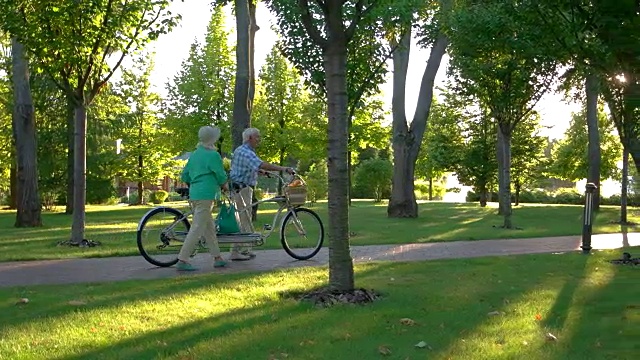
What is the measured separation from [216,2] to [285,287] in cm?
1416

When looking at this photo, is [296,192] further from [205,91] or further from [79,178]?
[205,91]

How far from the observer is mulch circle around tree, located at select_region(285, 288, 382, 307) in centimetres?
609

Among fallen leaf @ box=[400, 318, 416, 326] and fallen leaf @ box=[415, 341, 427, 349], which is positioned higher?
fallen leaf @ box=[400, 318, 416, 326]

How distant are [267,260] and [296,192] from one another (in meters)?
1.14

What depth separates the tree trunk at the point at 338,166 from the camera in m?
6.26

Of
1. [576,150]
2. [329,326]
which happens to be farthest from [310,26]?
[576,150]

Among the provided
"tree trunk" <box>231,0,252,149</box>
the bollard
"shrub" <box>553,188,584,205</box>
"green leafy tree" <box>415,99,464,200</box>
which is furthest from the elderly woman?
"shrub" <box>553,188,584,205</box>

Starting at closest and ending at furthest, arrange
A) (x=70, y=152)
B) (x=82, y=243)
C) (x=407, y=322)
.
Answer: (x=407, y=322), (x=82, y=243), (x=70, y=152)

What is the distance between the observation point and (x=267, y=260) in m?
9.48

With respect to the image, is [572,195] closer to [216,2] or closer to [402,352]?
[216,2]

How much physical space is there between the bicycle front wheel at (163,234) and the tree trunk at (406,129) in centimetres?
1410

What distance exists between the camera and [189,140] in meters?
38.2

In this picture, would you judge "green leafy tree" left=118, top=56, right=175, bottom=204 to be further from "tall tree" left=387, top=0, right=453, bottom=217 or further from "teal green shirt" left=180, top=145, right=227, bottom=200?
"teal green shirt" left=180, top=145, right=227, bottom=200

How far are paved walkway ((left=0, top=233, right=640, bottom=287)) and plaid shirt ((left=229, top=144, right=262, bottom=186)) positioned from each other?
1.25 metres
